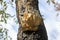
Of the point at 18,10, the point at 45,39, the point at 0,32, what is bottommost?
the point at 0,32

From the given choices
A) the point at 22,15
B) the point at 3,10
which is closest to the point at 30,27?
the point at 22,15

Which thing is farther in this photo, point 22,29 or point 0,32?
point 0,32

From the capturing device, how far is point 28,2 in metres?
1.47

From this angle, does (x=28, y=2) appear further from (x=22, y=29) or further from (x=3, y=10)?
(x=3, y=10)

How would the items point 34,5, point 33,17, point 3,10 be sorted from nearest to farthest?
1. point 33,17
2. point 34,5
3. point 3,10

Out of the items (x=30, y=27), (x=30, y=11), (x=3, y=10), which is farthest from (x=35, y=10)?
(x=3, y=10)

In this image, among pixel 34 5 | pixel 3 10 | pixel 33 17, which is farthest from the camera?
pixel 3 10

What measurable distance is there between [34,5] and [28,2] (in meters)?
0.06

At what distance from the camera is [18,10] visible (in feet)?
4.92

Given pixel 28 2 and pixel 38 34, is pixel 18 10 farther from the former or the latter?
pixel 38 34

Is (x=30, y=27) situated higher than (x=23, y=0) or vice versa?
(x=23, y=0)

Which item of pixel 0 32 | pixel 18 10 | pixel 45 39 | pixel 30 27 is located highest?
pixel 18 10

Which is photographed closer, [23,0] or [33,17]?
[33,17]

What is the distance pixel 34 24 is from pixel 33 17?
0.18 feet
